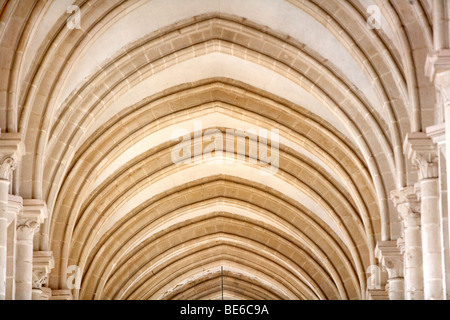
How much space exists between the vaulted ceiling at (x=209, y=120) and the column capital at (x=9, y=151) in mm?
241

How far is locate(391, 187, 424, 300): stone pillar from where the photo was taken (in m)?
14.5

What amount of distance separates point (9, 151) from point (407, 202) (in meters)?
5.51

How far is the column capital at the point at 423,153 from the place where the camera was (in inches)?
520

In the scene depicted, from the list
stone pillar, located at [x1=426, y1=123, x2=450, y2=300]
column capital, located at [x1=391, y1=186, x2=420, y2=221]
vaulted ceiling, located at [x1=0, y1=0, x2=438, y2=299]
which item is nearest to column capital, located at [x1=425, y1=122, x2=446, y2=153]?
stone pillar, located at [x1=426, y1=123, x2=450, y2=300]

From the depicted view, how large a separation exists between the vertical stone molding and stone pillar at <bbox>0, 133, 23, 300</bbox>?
4859mm

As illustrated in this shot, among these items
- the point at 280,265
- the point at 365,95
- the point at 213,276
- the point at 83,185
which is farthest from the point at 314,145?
the point at 213,276

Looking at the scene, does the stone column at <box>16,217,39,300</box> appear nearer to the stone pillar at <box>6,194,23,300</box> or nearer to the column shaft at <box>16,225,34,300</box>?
the column shaft at <box>16,225,34,300</box>

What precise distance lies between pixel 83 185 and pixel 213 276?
37.3ft

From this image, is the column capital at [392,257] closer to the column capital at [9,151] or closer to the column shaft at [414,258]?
the column shaft at [414,258]

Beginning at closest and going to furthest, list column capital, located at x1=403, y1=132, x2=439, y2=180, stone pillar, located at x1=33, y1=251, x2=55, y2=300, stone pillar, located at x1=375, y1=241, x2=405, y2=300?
1. column capital, located at x1=403, y1=132, x2=439, y2=180
2. stone pillar, located at x1=33, y1=251, x2=55, y2=300
3. stone pillar, located at x1=375, y1=241, x2=405, y2=300

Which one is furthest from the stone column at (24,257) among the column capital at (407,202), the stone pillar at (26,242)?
the column capital at (407,202)

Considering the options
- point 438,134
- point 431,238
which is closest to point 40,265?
point 431,238

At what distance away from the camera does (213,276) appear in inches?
1192

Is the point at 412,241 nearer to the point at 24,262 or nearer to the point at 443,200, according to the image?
the point at 443,200
